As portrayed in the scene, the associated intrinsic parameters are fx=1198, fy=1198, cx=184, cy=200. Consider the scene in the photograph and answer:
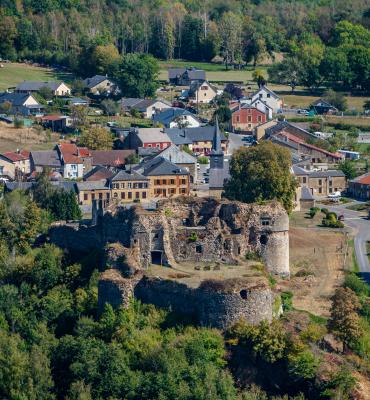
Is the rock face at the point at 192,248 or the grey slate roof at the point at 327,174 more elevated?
the rock face at the point at 192,248

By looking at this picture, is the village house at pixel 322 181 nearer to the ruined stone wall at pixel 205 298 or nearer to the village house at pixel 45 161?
the village house at pixel 45 161

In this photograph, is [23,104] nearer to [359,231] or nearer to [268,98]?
[268,98]

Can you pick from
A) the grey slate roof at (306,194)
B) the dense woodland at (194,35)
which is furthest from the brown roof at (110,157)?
the dense woodland at (194,35)

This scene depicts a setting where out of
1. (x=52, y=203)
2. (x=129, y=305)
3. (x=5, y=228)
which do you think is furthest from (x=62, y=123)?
(x=129, y=305)

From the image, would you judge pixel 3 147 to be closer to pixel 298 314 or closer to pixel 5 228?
pixel 5 228

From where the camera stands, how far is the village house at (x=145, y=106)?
89.9 metres

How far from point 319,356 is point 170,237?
800 cm

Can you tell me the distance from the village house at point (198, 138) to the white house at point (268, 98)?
561 inches

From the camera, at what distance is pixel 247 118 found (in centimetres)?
8812

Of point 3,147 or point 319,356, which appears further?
point 3,147

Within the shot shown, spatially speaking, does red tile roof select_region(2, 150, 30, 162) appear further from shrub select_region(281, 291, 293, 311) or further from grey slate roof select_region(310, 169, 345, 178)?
shrub select_region(281, 291, 293, 311)

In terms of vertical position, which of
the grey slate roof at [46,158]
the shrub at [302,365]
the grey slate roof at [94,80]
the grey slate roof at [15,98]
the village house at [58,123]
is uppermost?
the grey slate roof at [94,80]

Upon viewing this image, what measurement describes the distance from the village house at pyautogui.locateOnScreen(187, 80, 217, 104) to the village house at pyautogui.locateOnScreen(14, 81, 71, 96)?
10.1 metres

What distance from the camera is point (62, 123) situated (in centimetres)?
8412
